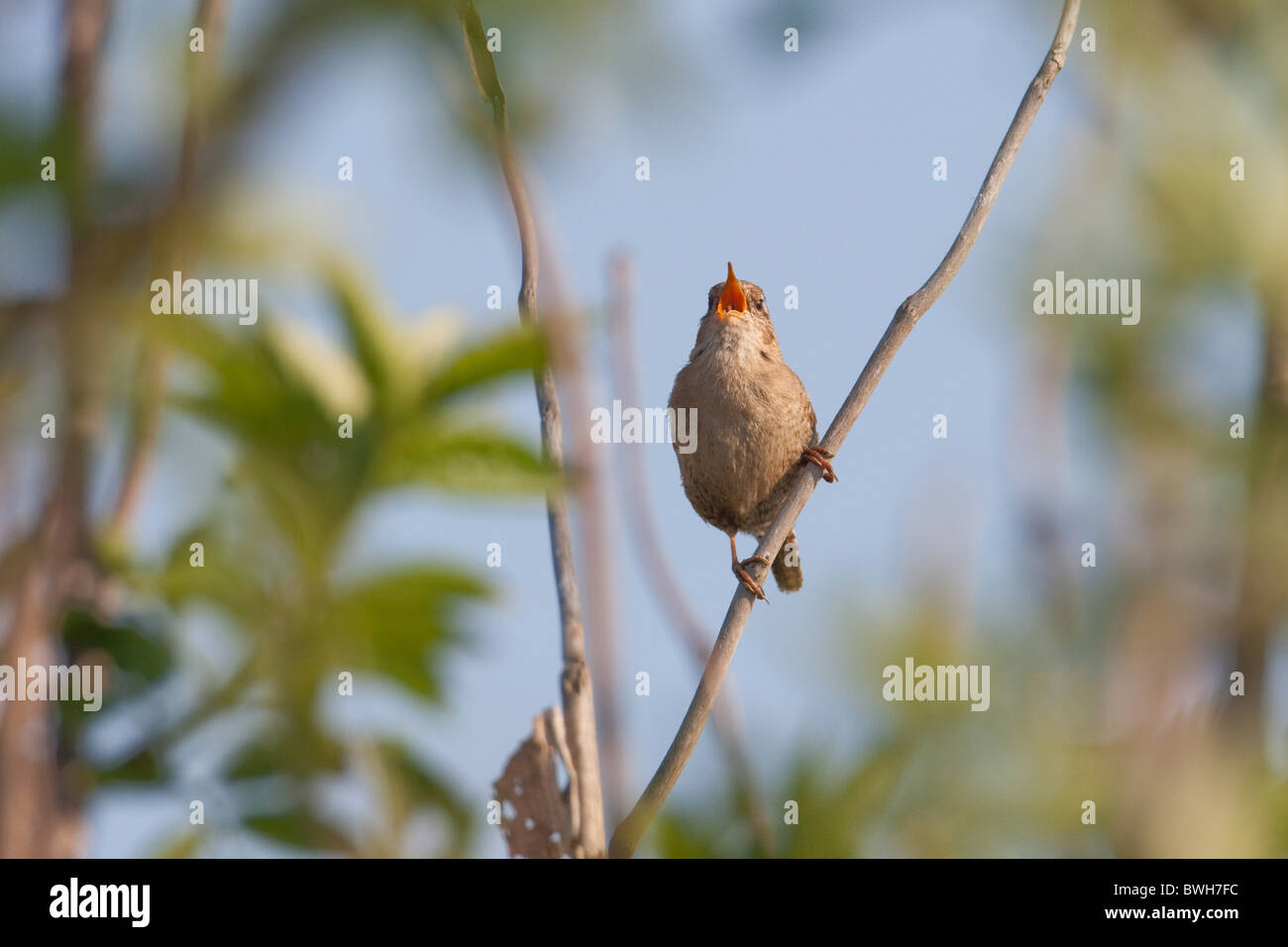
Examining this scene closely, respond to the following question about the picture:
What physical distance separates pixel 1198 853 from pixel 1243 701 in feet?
0.82

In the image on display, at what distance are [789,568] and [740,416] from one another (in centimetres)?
76

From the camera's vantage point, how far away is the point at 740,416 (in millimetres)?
4348

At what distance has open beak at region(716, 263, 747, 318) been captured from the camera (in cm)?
448

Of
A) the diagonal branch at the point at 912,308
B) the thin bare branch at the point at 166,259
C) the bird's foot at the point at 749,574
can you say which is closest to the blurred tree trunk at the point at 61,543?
the thin bare branch at the point at 166,259

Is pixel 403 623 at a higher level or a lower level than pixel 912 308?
lower

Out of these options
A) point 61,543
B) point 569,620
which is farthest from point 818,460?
point 61,543

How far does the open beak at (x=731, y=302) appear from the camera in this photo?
4.48 m

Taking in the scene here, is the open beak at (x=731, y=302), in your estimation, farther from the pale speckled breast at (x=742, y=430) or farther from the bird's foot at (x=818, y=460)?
the bird's foot at (x=818, y=460)

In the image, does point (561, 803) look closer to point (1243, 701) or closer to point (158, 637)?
point (158, 637)

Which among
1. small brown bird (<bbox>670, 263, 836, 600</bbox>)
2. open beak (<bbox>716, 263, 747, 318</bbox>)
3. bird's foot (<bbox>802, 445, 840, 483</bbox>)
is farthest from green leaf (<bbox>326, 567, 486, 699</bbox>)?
open beak (<bbox>716, 263, 747, 318</bbox>)

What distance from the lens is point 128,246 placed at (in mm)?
938

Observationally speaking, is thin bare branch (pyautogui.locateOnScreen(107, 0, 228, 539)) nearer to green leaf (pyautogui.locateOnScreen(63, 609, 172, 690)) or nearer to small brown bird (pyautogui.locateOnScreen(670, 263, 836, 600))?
green leaf (pyautogui.locateOnScreen(63, 609, 172, 690))

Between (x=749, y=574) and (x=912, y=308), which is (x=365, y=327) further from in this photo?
(x=749, y=574)

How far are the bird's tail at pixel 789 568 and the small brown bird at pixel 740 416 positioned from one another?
0.7 inches
